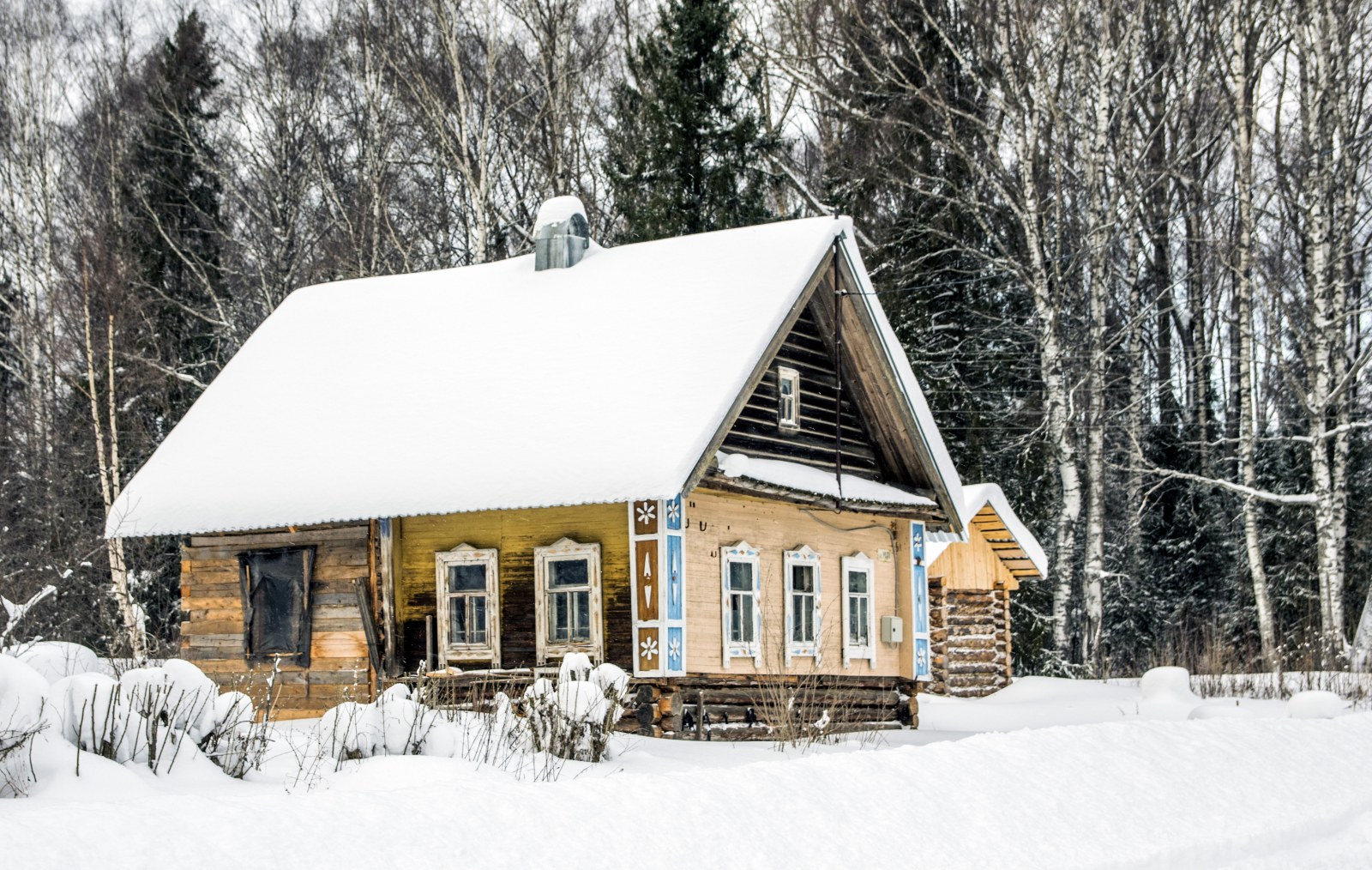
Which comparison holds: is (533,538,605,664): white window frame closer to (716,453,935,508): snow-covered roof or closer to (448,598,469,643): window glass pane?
(448,598,469,643): window glass pane

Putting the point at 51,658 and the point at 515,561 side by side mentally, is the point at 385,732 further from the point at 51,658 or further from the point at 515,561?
the point at 515,561

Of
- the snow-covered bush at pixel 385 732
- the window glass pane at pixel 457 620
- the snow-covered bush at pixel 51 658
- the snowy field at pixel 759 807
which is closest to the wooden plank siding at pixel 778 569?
the snowy field at pixel 759 807

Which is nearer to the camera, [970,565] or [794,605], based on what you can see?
[794,605]

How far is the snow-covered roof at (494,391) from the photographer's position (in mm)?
18266

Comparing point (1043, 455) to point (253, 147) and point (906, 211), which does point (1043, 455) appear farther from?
point (253, 147)

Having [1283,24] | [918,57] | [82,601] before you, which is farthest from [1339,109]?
[82,601]

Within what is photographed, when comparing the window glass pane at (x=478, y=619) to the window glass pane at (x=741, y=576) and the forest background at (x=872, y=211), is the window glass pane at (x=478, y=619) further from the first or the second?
the forest background at (x=872, y=211)

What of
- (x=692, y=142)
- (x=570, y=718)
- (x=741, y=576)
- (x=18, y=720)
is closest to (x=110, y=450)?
(x=692, y=142)

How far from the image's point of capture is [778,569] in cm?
2009

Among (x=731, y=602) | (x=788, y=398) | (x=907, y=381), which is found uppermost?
(x=907, y=381)

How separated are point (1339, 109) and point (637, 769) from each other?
70.5ft

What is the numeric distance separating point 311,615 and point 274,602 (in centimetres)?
72

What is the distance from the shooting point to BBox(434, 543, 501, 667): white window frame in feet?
62.4

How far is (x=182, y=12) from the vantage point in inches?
1599
